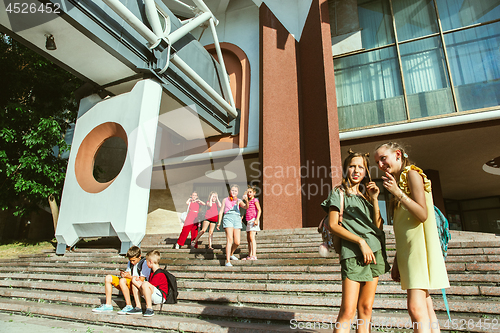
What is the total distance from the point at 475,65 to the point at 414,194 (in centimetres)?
1161

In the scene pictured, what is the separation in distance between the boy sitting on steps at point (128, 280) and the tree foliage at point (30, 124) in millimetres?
8169

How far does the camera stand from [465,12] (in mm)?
11078

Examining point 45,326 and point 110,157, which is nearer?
point 45,326

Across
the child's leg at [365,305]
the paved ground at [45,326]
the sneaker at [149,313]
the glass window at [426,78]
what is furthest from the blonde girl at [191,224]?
the glass window at [426,78]

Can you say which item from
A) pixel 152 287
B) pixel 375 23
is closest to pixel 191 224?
pixel 152 287

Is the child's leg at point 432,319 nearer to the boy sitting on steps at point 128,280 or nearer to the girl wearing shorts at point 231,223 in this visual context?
the boy sitting on steps at point 128,280

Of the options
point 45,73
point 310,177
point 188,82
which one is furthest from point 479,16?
point 45,73

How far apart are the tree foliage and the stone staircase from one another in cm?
506

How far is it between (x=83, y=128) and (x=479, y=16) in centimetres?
1435

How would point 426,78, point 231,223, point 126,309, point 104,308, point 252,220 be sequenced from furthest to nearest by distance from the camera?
point 426,78 → point 252,220 → point 231,223 → point 104,308 → point 126,309

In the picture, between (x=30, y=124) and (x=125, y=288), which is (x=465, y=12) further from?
(x=30, y=124)

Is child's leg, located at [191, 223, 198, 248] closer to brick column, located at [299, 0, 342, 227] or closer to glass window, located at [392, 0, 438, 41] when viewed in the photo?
brick column, located at [299, 0, 342, 227]

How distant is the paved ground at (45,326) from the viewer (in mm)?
3270

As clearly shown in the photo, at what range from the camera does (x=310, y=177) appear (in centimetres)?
1084
